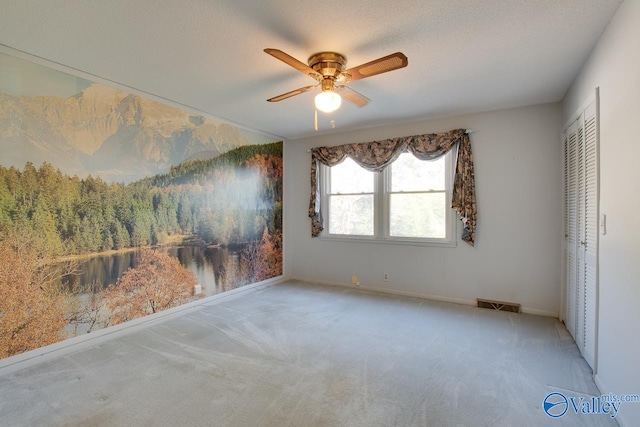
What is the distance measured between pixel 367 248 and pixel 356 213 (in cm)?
61

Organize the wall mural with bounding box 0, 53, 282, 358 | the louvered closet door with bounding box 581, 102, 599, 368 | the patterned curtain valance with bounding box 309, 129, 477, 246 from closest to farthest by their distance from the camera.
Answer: the louvered closet door with bounding box 581, 102, 599, 368, the wall mural with bounding box 0, 53, 282, 358, the patterned curtain valance with bounding box 309, 129, 477, 246

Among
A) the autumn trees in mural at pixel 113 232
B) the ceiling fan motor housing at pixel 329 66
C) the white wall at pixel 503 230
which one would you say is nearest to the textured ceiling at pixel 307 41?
the ceiling fan motor housing at pixel 329 66

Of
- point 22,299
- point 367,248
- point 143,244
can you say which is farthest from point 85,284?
point 367,248

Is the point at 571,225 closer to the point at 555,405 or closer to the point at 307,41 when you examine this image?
the point at 555,405

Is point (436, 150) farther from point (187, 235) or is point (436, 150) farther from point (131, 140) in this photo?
point (131, 140)

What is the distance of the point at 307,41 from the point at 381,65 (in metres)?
0.63

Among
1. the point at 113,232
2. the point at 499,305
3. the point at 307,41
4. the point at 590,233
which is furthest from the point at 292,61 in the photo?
the point at 499,305

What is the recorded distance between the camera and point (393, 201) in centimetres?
468

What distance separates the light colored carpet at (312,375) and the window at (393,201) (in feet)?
4.37

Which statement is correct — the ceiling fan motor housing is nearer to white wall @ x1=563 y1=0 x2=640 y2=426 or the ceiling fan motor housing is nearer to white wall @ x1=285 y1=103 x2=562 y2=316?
white wall @ x1=563 y1=0 x2=640 y2=426

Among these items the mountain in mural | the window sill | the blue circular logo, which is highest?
the mountain in mural

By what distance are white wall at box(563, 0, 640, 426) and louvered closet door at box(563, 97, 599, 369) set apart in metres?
0.20

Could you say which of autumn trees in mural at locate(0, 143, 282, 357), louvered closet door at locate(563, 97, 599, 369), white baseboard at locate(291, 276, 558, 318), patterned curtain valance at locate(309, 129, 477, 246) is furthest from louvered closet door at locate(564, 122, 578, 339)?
autumn trees in mural at locate(0, 143, 282, 357)

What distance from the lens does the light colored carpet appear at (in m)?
1.89
